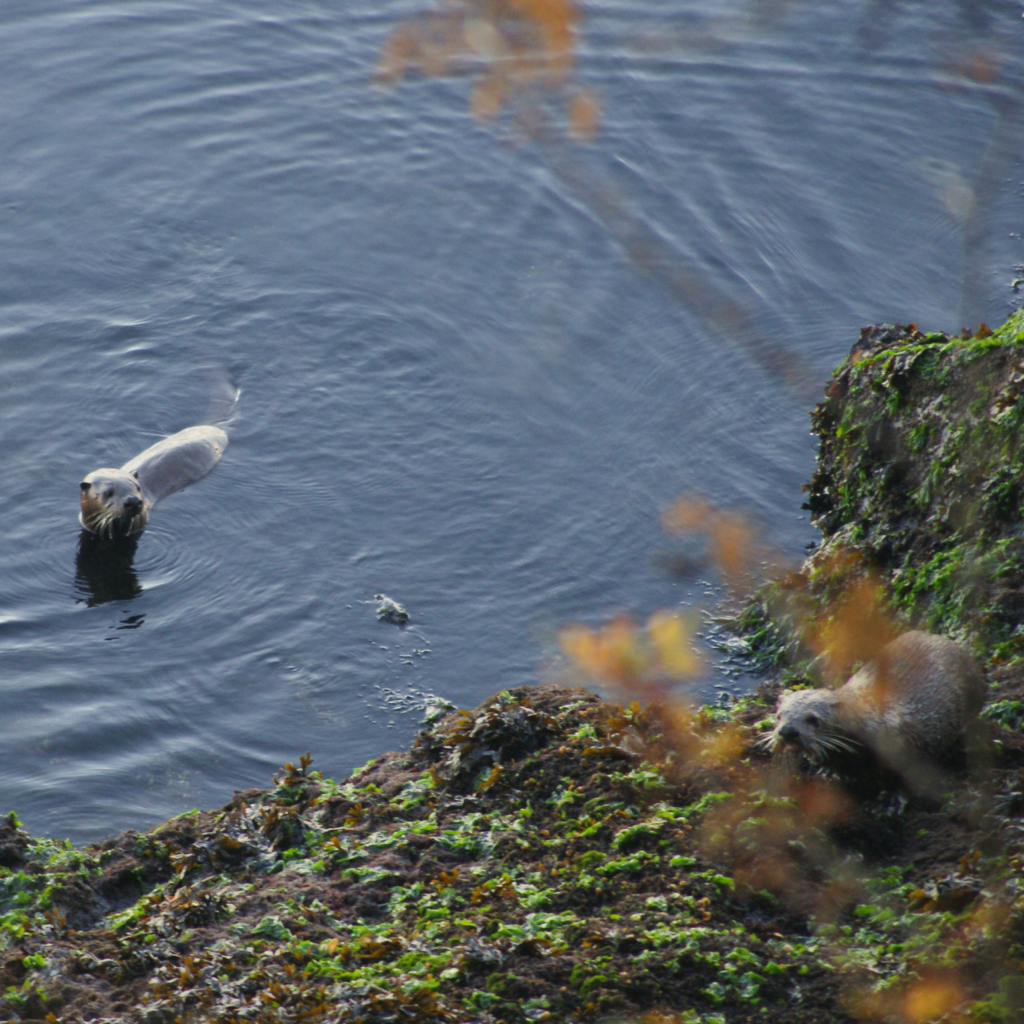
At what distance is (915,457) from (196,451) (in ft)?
20.2

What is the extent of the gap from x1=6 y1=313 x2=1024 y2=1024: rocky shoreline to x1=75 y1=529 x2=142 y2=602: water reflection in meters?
3.45

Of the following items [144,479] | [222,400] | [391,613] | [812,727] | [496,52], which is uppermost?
[496,52]

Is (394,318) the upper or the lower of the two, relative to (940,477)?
lower

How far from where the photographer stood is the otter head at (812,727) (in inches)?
211

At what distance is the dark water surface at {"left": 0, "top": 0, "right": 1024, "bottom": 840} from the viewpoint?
8312mm

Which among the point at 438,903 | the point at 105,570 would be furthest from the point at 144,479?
the point at 438,903

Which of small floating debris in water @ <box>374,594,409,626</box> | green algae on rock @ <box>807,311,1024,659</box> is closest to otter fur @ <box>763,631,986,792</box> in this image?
green algae on rock @ <box>807,311,1024,659</box>

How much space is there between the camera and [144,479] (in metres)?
9.99

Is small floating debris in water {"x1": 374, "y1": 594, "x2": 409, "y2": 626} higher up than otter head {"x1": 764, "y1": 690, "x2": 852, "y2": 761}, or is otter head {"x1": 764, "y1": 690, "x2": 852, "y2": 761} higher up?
otter head {"x1": 764, "y1": 690, "x2": 852, "y2": 761}

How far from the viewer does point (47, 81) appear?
1511 centimetres

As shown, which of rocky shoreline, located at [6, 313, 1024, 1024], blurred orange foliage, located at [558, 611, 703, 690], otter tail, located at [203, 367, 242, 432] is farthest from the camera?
otter tail, located at [203, 367, 242, 432]

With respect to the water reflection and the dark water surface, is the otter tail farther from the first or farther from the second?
the water reflection

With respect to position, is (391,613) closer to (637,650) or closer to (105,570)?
(637,650)

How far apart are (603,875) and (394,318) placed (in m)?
8.05
